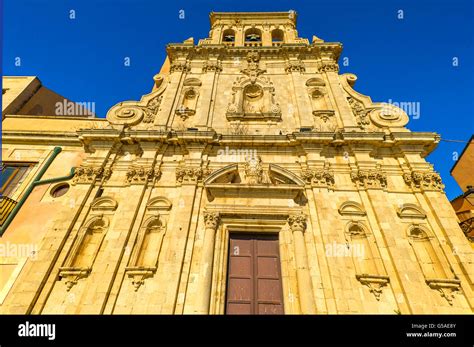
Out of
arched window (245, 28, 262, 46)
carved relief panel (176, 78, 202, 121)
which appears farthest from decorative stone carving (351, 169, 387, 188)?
arched window (245, 28, 262, 46)

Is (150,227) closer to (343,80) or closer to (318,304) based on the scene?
(318,304)

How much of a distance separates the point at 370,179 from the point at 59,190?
12.8 m

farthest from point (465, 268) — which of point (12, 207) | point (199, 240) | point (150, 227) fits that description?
point (12, 207)

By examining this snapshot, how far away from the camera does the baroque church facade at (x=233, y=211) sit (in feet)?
26.6

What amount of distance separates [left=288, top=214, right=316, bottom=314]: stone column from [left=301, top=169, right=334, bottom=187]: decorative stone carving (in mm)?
1780

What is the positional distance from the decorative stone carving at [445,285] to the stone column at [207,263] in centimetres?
680

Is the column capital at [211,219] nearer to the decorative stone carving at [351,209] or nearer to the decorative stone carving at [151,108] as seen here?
the decorative stone carving at [351,209]

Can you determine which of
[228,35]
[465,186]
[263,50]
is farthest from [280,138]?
[228,35]

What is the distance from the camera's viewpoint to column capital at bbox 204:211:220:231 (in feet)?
31.0

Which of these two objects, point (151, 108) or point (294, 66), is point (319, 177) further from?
point (151, 108)

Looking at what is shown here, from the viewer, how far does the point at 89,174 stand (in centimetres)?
1102

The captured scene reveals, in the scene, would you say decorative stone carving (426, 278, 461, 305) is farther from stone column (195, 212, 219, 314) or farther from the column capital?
the column capital

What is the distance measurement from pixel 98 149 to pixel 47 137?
10.2 feet


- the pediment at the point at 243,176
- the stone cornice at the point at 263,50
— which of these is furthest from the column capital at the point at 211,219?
the stone cornice at the point at 263,50
